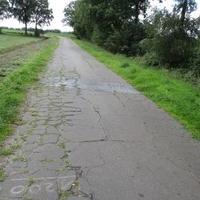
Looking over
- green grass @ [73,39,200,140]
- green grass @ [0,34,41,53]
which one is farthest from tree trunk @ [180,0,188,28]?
green grass @ [0,34,41,53]

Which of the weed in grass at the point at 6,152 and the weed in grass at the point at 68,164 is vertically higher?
the weed in grass at the point at 68,164

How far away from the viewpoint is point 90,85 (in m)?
A: 9.12

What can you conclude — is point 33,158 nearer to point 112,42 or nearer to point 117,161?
point 117,161

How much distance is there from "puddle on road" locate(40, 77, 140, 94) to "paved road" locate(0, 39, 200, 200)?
5.76 ft

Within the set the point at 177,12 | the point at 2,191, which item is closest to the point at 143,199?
the point at 2,191

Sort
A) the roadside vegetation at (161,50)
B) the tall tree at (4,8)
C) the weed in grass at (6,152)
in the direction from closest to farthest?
1. the weed in grass at (6,152)
2. the roadside vegetation at (161,50)
3. the tall tree at (4,8)

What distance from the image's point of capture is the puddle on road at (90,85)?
862 centimetres

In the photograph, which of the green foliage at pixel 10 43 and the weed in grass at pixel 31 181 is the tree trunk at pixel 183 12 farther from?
the green foliage at pixel 10 43

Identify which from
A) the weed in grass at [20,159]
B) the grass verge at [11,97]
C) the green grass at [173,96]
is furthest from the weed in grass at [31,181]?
the green grass at [173,96]

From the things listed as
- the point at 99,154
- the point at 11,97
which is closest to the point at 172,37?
the point at 11,97

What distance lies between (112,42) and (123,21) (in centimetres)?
243

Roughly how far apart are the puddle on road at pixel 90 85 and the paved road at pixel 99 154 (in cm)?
176

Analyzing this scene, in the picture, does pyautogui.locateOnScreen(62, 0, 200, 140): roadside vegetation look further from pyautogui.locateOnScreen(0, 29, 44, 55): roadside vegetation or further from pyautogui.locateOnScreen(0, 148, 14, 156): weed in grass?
pyautogui.locateOnScreen(0, 29, 44, 55): roadside vegetation

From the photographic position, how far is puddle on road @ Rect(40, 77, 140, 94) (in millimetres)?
8617
